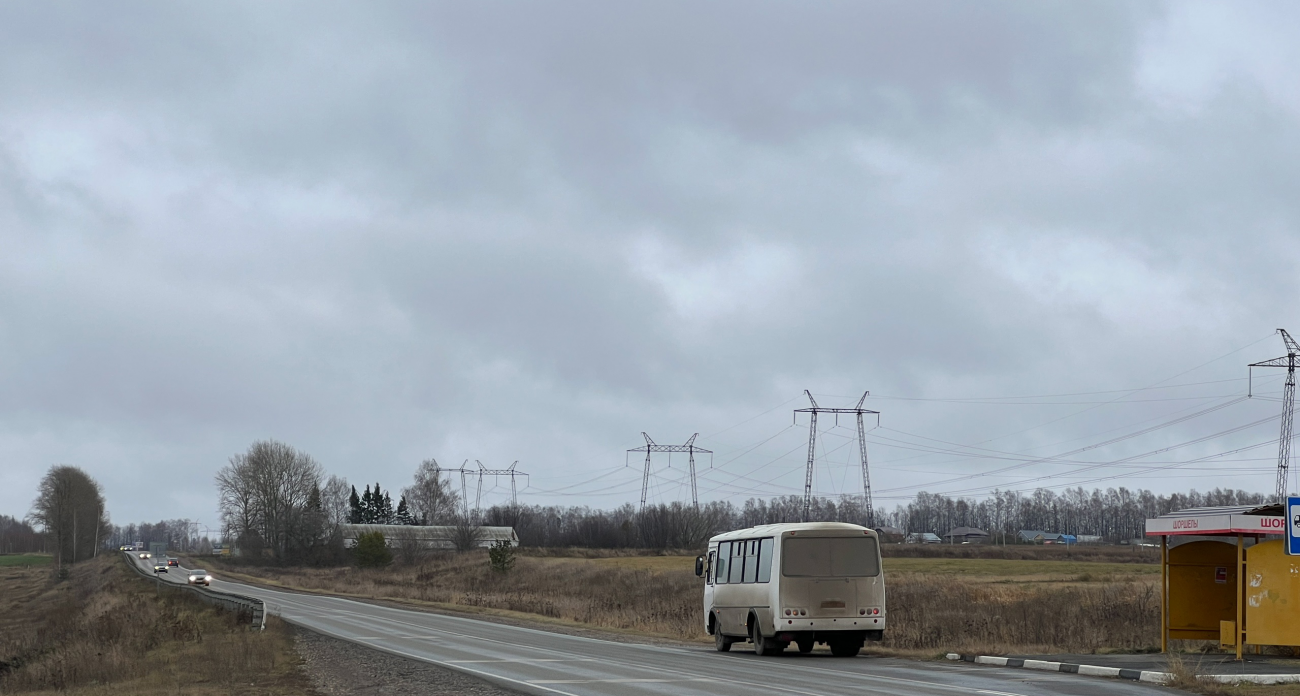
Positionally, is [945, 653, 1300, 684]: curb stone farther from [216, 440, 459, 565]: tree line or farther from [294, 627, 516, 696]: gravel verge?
[216, 440, 459, 565]: tree line

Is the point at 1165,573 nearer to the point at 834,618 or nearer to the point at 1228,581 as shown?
the point at 1228,581

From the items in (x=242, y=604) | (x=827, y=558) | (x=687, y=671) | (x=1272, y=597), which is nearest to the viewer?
(x=1272, y=597)

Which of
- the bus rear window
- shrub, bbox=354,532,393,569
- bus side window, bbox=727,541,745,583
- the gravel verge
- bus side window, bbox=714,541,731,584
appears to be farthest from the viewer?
shrub, bbox=354,532,393,569

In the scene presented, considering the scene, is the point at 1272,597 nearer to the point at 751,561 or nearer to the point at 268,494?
the point at 751,561

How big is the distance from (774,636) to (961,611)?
11905 millimetres

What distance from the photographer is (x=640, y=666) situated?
2352 cm

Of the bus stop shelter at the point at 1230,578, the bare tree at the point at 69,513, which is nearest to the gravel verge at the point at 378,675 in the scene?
the bus stop shelter at the point at 1230,578

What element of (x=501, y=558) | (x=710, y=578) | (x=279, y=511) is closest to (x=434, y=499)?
(x=279, y=511)

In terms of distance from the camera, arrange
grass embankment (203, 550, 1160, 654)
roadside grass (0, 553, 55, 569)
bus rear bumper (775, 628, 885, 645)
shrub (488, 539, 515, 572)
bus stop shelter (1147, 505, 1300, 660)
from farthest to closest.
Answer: roadside grass (0, 553, 55, 569) < shrub (488, 539, 515, 572) < grass embankment (203, 550, 1160, 654) < bus rear bumper (775, 628, 885, 645) < bus stop shelter (1147, 505, 1300, 660)

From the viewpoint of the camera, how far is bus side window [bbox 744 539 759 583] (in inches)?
1099

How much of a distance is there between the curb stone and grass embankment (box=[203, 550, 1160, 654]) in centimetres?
206

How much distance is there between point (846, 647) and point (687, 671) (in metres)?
7.00

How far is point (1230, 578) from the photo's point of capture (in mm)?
23938

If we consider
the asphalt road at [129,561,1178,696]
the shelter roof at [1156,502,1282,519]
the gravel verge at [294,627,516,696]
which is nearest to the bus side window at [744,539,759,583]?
the asphalt road at [129,561,1178,696]
